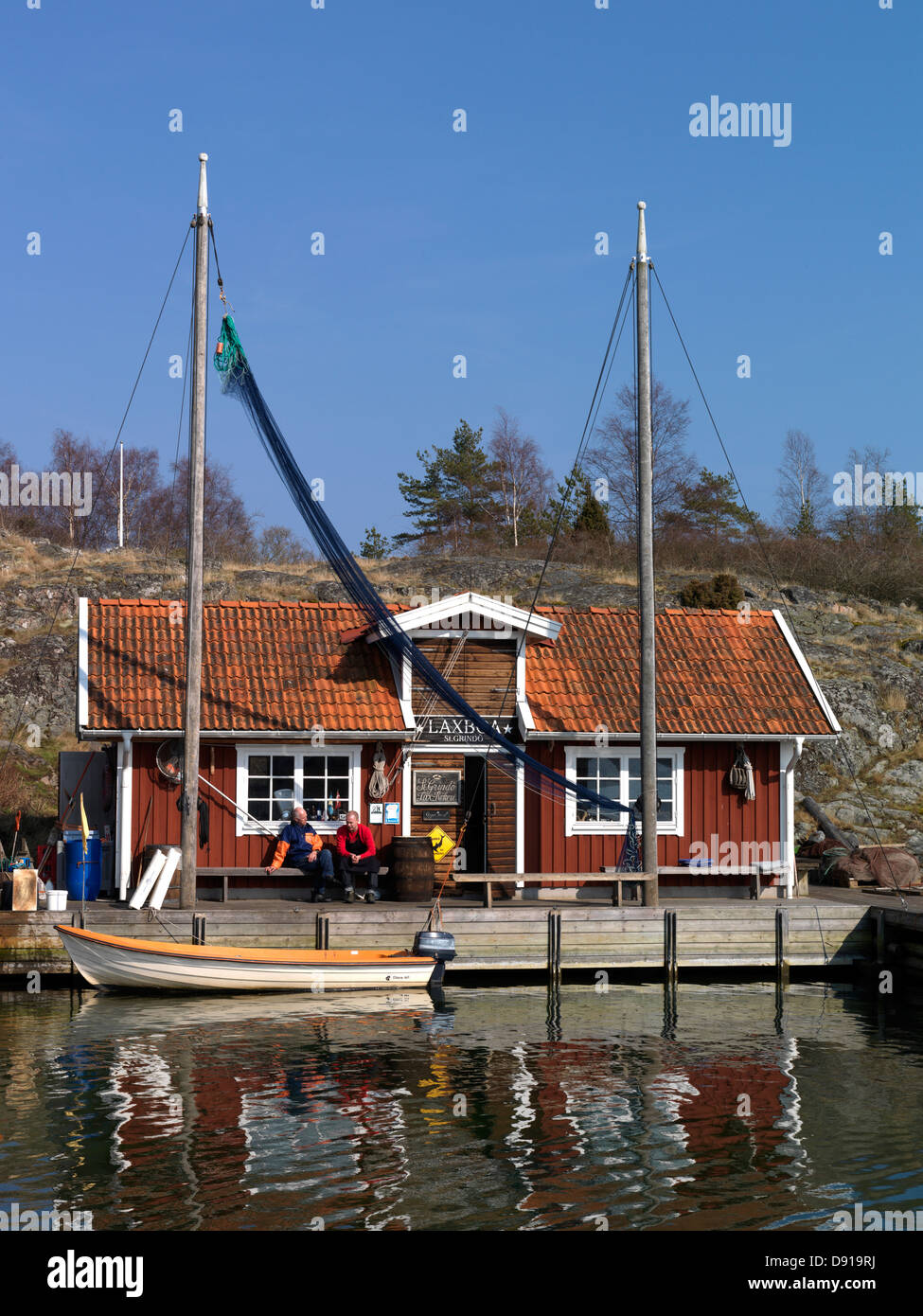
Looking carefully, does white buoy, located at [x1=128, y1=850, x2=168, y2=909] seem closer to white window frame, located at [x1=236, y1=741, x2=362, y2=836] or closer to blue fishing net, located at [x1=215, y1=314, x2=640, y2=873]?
white window frame, located at [x1=236, y1=741, x2=362, y2=836]

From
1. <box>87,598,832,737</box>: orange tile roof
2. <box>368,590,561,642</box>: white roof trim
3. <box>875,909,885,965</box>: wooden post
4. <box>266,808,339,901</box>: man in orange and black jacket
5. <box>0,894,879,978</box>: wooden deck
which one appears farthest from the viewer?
<box>368,590,561,642</box>: white roof trim

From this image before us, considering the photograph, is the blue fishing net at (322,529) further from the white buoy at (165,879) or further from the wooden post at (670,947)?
the white buoy at (165,879)

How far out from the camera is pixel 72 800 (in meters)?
21.3

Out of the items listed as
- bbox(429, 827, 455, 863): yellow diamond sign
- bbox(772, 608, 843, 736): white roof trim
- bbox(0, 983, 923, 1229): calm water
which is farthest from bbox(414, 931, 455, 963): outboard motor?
bbox(772, 608, 843, 736): white roof trim

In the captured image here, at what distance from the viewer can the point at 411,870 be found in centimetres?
1941

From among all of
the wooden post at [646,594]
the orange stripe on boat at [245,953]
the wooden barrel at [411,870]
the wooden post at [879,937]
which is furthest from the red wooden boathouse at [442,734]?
the orange stripe on boat at [245,953]

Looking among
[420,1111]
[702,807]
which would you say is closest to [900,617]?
[702,807]

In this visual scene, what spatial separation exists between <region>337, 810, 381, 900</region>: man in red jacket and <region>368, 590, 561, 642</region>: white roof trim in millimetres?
3183

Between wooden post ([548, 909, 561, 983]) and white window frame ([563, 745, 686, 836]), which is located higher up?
white window frame ([563, 745, 686, 836])

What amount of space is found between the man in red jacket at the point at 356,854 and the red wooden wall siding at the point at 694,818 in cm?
293

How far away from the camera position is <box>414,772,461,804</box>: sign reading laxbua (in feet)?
67.8

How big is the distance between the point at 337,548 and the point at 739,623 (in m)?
8.64

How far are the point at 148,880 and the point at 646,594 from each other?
27.9 ft
